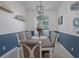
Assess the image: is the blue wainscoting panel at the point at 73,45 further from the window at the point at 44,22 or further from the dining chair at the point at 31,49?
the window at the point at 44,22

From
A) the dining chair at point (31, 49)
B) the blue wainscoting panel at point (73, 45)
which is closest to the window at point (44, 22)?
the blue wainscoting panel at point (73, 45)

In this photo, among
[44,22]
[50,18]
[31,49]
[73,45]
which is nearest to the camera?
[31,49]

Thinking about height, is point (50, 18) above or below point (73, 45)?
above

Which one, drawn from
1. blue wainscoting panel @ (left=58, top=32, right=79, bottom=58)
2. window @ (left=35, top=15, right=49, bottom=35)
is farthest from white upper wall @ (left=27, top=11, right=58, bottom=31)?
blue wainscoting panel @ (left=58, top=32, right=79, bottom=58)

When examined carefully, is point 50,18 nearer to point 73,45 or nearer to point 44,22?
point 44,22

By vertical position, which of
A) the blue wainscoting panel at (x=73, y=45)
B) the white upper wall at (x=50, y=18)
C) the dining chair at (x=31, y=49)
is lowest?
the blue wainscoting panel at (x=73, y=45)

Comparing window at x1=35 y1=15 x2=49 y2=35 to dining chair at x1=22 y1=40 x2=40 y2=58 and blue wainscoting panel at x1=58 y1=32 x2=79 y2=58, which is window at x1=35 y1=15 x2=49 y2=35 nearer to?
blue wainscoting panel at x1=58 y1=32 x2=79 y2=58

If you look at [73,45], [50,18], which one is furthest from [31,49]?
[50,18]

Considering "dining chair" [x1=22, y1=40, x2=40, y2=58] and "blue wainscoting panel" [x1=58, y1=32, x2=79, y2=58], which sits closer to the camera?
"dining chair" [x1=22, y1=40, x2=40, y2=58]

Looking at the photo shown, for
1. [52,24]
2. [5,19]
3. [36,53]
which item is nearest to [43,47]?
[36,53]

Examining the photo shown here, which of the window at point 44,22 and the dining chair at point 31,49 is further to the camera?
the window at point 44,22

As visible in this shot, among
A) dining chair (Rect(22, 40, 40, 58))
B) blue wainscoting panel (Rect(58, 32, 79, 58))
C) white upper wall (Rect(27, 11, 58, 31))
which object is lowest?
blue wainscoting panel (Rect(58, 32, 79, 58))

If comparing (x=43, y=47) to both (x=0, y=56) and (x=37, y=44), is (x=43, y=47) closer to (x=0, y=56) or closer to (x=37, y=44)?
(x=37, y=44)

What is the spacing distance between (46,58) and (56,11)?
291 inches
